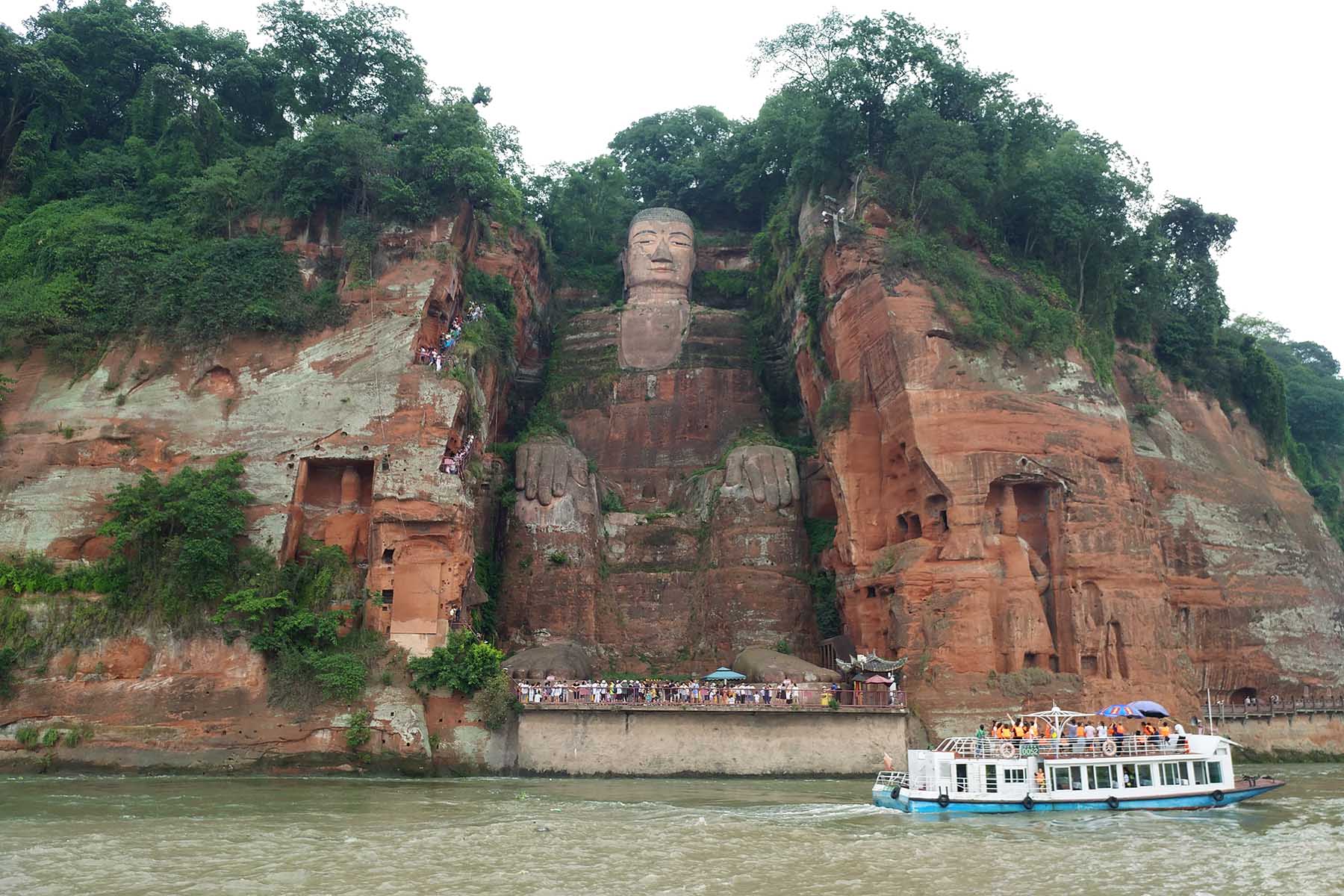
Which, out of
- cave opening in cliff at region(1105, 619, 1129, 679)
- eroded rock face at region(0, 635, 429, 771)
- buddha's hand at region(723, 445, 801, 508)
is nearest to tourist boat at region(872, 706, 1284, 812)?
cave opening in cliff at region(1105, 619, 1129, 679)

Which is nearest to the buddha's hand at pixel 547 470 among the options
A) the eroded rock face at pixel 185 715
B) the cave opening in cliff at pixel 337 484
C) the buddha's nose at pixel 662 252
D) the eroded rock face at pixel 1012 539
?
the cave opening in cliff at pixel 337 484

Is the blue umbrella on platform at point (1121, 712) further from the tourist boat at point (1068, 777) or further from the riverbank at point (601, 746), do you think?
the riverbank at point (601, 746)

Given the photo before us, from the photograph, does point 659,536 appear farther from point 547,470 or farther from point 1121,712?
point 1121,712

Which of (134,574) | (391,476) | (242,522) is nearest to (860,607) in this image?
(391,476)

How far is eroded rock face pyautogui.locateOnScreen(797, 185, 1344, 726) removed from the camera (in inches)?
1218

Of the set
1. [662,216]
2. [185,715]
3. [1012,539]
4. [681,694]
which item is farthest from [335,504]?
[662,216]

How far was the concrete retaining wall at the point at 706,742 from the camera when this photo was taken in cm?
2827

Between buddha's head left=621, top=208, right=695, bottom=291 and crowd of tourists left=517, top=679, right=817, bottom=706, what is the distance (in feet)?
66.7

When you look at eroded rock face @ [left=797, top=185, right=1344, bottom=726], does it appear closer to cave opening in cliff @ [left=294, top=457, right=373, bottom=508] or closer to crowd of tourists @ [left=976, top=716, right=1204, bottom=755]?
crowd of tourists @ [left=976, top=716, right=1204, bottom=755]

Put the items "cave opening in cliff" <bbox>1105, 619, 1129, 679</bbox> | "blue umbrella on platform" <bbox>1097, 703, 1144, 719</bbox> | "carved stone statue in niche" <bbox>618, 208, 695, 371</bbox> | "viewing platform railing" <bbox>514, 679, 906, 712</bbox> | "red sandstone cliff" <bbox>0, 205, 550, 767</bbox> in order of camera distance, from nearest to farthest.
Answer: "blue umbrella on platform" <bbox>1097, 703, 1144, 719</bbox>, "red sandstone cliff" <bbox>0, 205, 550, 767</bbox>, "viewing platform railing" <bbox>514, 679, 906, 712</bbox>, "cave opening in cliff" <bbox>1105, 619, 1129, 679</bbox>, "carved stone statue in niche" <bbox>618, 208, 695, 371</bbox>

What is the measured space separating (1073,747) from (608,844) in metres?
10.2

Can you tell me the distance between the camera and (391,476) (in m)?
30.0

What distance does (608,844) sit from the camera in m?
17.7

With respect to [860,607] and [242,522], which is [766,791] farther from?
[242,522]
